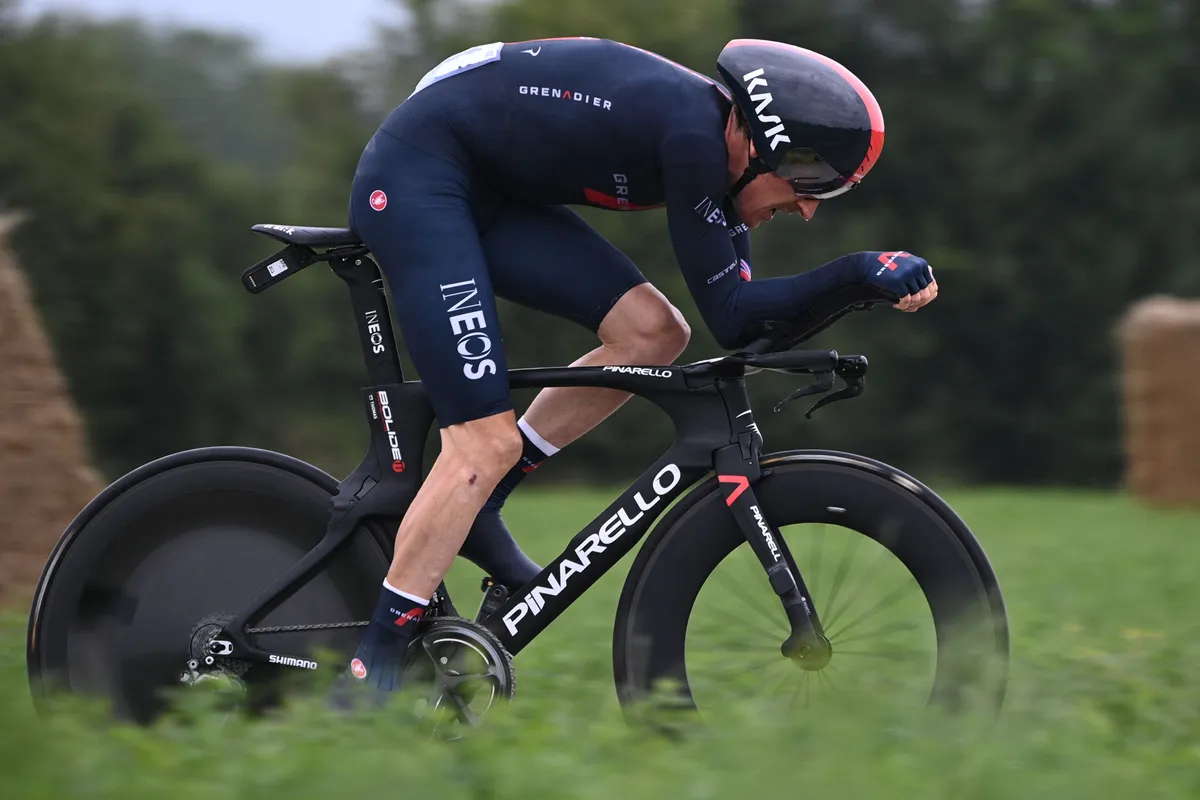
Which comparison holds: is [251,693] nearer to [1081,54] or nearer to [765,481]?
[765,481]

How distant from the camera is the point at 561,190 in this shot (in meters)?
4.27

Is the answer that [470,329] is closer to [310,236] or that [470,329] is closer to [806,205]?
[310,236]

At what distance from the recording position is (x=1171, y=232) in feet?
83.6

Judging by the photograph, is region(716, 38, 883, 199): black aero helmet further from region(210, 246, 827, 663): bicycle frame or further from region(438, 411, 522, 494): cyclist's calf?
region(438, 411, 522, 494): cyclist's calf

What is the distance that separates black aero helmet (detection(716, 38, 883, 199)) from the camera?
13.2ft

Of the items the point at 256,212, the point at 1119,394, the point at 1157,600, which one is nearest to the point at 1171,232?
the point at 1119,394

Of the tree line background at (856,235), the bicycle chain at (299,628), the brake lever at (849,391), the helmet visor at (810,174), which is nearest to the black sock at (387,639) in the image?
the bicycle chain at (299,628)

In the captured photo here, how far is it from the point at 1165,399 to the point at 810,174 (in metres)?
10.8

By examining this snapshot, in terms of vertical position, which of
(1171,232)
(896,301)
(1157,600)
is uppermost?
(896,301)

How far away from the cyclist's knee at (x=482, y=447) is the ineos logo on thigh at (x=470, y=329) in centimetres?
14

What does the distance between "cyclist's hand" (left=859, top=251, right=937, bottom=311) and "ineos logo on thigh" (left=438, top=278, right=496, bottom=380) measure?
97 centimetres

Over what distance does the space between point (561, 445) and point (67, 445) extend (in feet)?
14.3

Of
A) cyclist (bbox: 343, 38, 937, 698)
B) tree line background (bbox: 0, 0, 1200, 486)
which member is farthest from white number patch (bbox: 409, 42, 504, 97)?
tree line background (bbox: 0, 0, 1200, 486)

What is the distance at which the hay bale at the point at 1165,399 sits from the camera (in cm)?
1375
